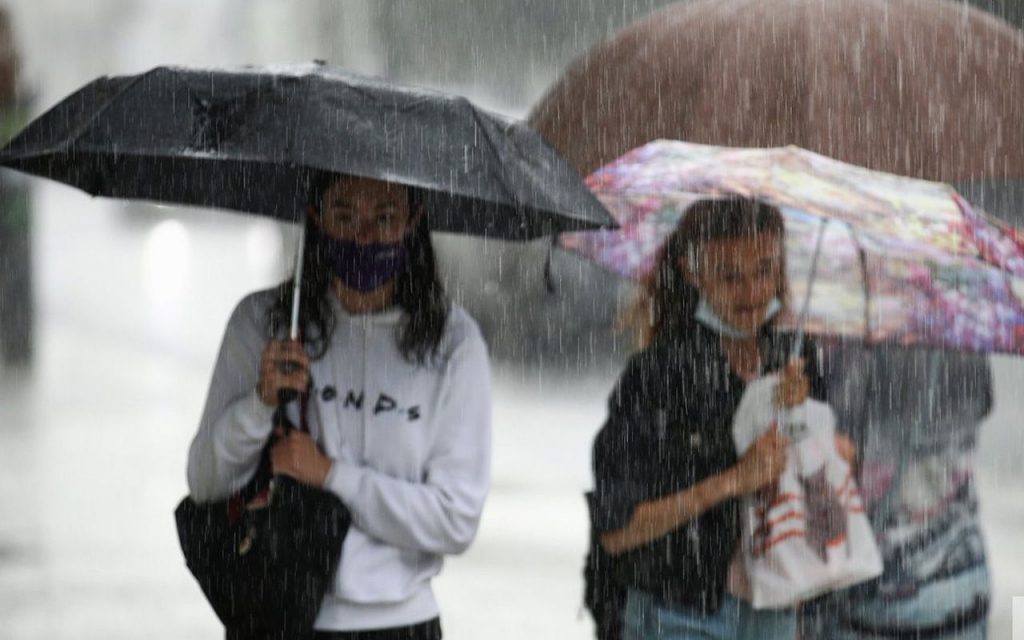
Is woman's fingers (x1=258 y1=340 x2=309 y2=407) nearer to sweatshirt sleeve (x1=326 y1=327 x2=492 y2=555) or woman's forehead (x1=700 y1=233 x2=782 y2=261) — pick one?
sweatshirt sleeve (x1=326 y1=327 x2=492 y2=555)

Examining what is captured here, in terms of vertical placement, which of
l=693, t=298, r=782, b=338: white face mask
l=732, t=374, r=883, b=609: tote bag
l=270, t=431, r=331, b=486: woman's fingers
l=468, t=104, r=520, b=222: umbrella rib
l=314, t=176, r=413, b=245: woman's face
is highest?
l=468, t=104, r=520, b=222: umbrella rib

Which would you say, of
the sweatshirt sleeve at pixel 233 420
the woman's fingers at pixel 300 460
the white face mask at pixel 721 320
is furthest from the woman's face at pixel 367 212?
the white face mask at pixel 721 320

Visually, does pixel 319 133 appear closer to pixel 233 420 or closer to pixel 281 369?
pixel 281 369

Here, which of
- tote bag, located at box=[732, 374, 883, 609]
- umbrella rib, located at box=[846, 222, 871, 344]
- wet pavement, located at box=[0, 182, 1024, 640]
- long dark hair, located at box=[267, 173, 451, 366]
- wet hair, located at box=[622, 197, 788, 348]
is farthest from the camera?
wet pavement, located at box=[0, 182, 1024, 640]

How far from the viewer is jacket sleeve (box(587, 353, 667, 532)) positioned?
452 centimetres

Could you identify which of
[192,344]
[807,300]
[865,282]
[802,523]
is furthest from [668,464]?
[192,344]

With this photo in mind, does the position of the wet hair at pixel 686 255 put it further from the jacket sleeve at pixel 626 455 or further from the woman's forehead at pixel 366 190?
the woman's forehead at pixel 366 190

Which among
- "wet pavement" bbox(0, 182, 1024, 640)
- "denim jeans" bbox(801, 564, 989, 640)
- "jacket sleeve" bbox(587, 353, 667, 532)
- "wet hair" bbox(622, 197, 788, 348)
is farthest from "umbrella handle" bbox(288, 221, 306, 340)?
"wet pavement" bbox(0, 182, 1024, 640)

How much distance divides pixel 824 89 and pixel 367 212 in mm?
1717

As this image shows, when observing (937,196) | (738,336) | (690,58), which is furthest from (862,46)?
(738,336)

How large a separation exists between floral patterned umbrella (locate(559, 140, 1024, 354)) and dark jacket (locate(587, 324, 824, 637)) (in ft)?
1.01

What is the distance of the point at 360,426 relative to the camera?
13.6 ft

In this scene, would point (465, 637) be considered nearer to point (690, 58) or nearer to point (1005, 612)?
point (1005, 612)

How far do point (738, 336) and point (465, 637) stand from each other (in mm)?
3208
